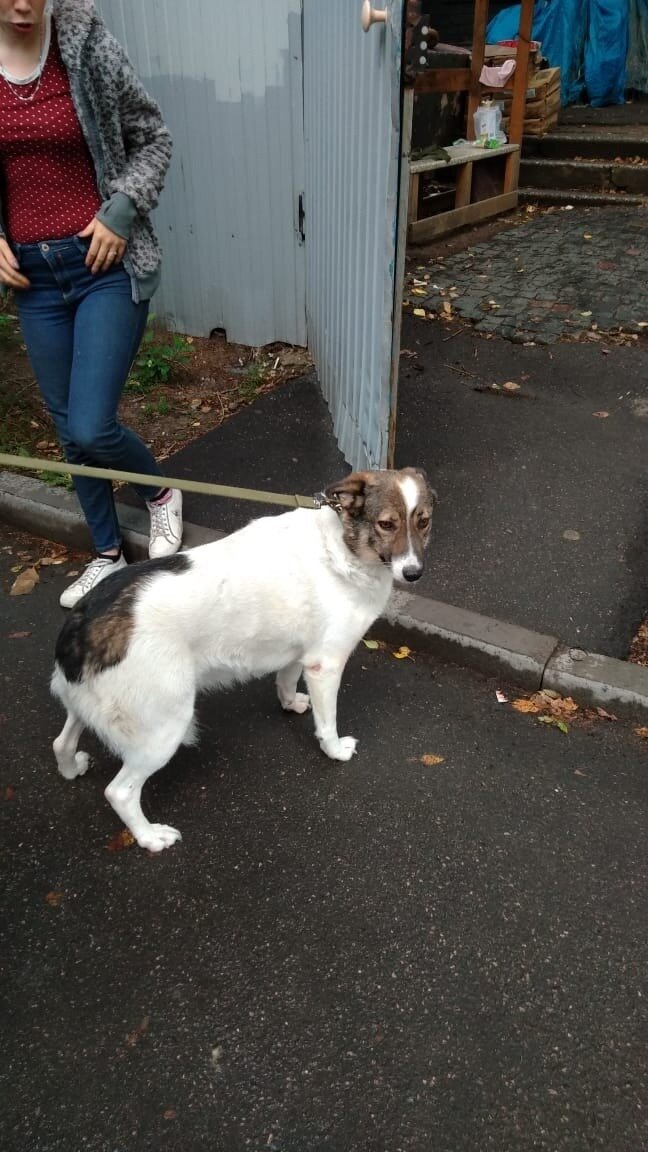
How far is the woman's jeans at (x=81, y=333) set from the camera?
3.53 m

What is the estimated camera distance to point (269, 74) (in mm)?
5609

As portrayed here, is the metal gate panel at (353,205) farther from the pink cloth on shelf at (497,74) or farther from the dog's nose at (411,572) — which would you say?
the pink cloth on shelf at (497,74)

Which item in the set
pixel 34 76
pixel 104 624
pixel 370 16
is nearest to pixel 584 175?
pixel 370 16

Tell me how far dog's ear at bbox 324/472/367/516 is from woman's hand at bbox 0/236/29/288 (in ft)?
6.12

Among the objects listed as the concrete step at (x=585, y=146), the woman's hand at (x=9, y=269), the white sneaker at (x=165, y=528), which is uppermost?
the woman's hand at (x=9, y=269)

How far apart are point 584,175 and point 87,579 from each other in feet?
32.7

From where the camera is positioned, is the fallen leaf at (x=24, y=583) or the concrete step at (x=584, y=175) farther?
the concrete step at (x=584, y=175)

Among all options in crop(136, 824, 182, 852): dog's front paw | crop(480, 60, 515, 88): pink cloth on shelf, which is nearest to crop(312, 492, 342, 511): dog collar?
crop(136, 824, 182, 852): dog's front paw

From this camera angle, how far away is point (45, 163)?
335 centimetres

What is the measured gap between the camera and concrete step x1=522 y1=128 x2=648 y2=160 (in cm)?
1094

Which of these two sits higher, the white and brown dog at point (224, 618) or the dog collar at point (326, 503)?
the dog collar at point (326, 503)

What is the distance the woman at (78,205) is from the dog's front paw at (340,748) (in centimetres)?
178

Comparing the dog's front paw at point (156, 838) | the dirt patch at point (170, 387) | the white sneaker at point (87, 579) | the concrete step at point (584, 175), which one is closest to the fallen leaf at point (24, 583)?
the white sneaker at point (87, 579)

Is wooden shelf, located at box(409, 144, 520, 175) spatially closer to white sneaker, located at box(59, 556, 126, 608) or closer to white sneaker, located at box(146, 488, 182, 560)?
white sneaker, located at box(146, 488, 182, 560)
